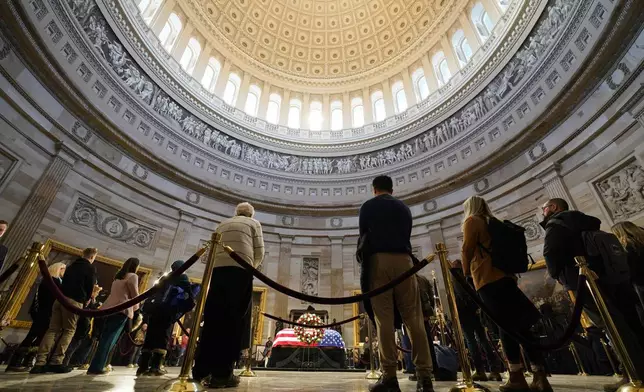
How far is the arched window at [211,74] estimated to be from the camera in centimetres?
1820

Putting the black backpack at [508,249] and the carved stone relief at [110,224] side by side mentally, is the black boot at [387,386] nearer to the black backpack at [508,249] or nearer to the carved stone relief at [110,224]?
the black backpack at [508,249]

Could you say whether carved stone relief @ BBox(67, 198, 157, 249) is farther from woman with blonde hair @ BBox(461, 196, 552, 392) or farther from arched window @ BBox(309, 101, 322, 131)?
arched window @ BBox(309, 101, 322, 131)

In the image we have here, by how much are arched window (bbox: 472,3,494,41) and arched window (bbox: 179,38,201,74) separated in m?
16.2

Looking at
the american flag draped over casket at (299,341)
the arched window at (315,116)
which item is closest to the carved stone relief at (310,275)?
the american flag draped over casket at (299,341)

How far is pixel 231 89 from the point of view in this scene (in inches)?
769

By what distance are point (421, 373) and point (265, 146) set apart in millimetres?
16165

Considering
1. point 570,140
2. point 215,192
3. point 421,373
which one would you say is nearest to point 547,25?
point 570,140

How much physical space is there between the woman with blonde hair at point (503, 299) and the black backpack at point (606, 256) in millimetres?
1124

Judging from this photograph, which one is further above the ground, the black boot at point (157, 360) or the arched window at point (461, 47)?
the arched window at point (461, 47)

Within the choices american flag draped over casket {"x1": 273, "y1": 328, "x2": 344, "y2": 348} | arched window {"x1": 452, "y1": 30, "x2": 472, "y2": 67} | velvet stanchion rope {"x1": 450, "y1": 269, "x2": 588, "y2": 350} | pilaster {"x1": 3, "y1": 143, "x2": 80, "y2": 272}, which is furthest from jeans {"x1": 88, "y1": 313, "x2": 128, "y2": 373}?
arched window {"x1": 452, "y1": 30, "x2": 472, "y2": 67}

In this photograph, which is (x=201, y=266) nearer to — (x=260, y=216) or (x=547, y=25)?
(x=260, y=216)

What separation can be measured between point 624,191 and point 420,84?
44.1 ft

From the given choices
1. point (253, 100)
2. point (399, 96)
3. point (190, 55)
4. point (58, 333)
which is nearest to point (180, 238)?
point (58, 333)

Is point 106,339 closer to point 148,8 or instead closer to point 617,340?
point 617,340
